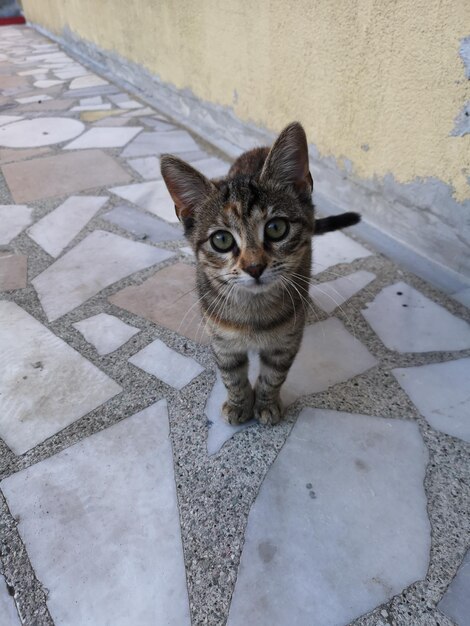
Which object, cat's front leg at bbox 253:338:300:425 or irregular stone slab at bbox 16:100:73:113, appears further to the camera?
irregular stone slab at bbox 16:100:73:113

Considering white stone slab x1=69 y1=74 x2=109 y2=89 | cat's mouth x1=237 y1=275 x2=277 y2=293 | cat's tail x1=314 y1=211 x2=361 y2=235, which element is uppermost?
cat's mouth x1=237 y1=275 x2=277 y2=293

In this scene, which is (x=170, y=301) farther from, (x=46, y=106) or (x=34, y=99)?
(x=34, y=99)

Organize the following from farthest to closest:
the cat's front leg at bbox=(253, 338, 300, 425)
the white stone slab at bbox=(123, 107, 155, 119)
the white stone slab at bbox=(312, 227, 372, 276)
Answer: the white stone slab at bbox=(123, 107, 155, 119), the white stone slab at bbox=(312, 227, 372, 276), the cat's front leg at bbox=(253, 338, 300, 425)

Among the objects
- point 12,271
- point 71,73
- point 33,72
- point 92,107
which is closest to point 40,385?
point 12,271

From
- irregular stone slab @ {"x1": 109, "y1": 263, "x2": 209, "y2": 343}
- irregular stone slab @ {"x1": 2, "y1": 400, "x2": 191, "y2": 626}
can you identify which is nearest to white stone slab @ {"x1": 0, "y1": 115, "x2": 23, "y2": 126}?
irregular stone slab @ {"x1": 109, "y1": 263, "x2": 209, "y2": 343}

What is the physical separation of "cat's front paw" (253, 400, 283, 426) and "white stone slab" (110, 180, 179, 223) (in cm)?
150

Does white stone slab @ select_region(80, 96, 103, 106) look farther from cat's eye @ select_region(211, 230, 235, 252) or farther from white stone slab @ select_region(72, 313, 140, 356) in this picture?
cat's eye @ select_region(211, 230, 235, 252)

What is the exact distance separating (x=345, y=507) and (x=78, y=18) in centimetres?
729

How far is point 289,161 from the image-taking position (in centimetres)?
125

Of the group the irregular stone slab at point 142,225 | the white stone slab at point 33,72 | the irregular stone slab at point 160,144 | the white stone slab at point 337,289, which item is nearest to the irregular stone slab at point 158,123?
the irregular stone slab at point 160,144

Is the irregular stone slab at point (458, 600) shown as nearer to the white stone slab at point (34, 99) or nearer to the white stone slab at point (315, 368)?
the white stone slab at point (315, 368)

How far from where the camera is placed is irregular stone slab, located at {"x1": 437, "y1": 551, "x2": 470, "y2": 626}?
104 cm

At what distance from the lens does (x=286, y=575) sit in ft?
3.70

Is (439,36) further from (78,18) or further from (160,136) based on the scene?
(78,18)
